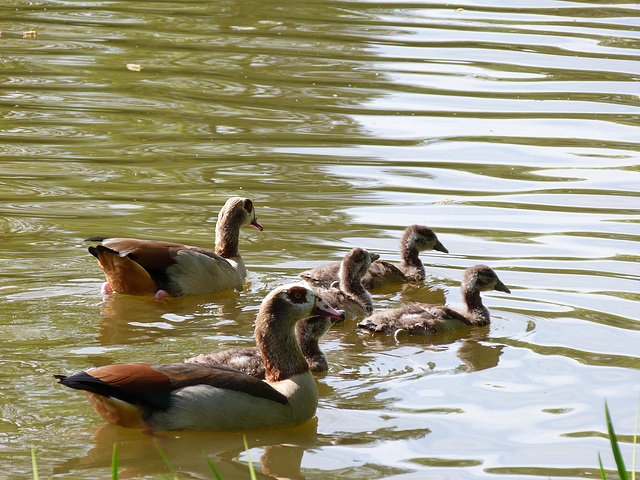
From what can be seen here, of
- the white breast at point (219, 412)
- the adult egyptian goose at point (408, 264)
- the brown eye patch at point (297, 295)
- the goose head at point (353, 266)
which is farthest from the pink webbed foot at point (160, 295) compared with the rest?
the white breast at point (219, 412)

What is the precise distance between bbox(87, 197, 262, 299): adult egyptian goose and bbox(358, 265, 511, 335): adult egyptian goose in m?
1.87

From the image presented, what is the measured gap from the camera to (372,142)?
1585cm

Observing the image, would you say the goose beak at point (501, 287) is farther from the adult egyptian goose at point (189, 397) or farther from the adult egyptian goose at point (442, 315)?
the adult egyptian goose at point (189, 397)

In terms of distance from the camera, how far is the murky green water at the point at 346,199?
7.49m

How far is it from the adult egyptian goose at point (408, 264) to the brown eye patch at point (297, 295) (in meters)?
3.20

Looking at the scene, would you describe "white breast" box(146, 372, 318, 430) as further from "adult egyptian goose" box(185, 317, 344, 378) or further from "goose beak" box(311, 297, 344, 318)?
"goose beak" box(311, 297, 344, 318)

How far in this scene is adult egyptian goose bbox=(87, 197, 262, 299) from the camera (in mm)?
10477

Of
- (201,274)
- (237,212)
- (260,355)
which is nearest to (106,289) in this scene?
(201,274)

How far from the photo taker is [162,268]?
1069cm

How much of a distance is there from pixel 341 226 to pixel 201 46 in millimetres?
9642

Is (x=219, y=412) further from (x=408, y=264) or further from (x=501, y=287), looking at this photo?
(x=408, y=264)

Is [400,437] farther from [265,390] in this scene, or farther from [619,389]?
[619,389]

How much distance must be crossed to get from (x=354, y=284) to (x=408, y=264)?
115 centimetres

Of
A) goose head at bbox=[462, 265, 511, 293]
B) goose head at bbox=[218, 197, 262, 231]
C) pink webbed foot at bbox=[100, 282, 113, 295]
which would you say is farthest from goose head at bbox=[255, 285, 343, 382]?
goose head at bbox=[218, 197, 262, 231]
